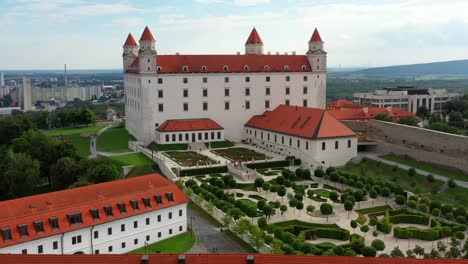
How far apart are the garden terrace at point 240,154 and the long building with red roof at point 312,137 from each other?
10.3ft

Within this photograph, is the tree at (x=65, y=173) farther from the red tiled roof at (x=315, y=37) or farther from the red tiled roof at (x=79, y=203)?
the red tiled roof at (x=315, y=37)

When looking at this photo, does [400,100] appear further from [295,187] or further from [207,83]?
[295,187]

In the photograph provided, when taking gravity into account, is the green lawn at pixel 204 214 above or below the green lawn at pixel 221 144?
below

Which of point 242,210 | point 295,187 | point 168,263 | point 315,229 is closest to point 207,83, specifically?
point 295,187

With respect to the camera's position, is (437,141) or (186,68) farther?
(186,68)

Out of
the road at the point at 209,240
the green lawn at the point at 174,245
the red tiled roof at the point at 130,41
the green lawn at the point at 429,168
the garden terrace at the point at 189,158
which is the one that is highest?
the red tiled roof at the point at 130,41

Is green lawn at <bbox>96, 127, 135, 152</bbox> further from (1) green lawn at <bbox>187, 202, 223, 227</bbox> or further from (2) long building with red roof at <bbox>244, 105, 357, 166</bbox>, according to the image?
(1) green lawn at <bbox>187, 202, 223, 227</bbox>

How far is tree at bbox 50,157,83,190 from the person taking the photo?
50344 millimetres

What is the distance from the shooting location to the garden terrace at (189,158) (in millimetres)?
56531

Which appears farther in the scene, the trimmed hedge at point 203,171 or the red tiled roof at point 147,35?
the red tiled roof at point 147,35

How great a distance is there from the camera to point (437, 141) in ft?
181

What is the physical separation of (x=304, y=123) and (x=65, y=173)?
27.9m

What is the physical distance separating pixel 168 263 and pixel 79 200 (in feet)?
49.5

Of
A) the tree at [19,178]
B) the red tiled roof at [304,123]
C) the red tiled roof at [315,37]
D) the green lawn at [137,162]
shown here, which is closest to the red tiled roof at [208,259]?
the tree at [19,178]
